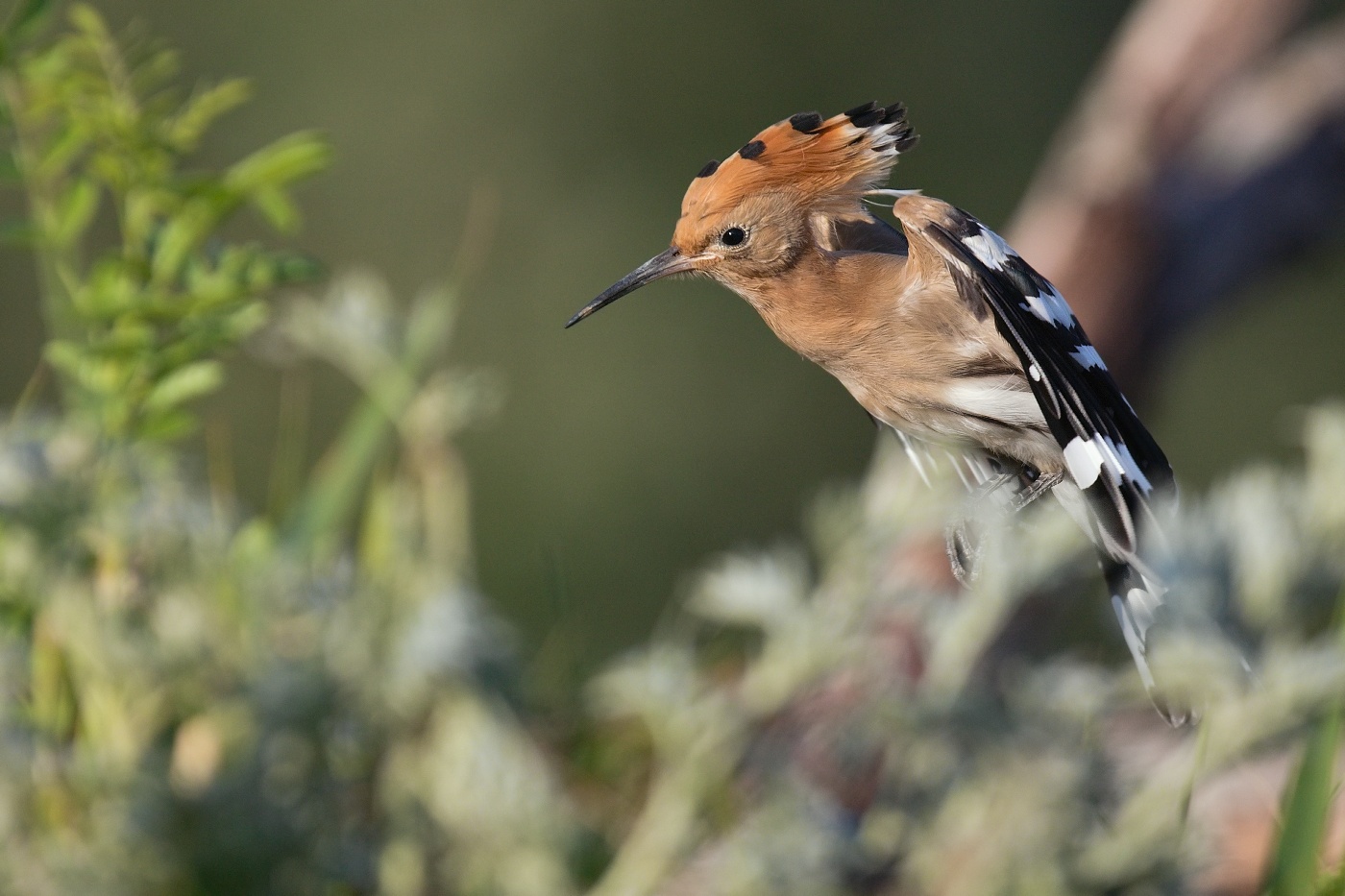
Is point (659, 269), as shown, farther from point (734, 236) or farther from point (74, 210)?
point (74, 210)

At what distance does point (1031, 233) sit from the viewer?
1.93 m

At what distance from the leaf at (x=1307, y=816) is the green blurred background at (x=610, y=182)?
403cm

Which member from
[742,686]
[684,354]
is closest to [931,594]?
[742,686]

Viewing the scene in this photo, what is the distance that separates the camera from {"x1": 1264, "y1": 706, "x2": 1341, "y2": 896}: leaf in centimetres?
74

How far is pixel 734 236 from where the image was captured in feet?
1.63

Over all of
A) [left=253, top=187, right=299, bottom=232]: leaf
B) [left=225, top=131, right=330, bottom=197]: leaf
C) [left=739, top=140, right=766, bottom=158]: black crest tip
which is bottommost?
[left=739, top=140, right=766, bottom=158]: black crest tip

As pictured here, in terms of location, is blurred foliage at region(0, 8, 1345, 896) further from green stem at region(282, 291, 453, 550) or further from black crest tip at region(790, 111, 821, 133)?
black crest tip at region(790, 111, 821, 133)

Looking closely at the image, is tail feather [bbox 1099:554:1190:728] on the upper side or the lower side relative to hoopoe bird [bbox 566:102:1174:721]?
lower

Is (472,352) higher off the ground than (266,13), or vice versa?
(266,13)

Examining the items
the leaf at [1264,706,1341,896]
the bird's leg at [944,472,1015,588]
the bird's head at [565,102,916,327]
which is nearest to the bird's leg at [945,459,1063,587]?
the bird's leg at [944,472,1015,588]

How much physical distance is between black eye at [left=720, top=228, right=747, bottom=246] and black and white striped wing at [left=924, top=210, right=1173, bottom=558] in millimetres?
88

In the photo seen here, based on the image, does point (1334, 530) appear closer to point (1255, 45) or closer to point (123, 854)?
point (123, 854)

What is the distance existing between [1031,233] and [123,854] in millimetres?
1350

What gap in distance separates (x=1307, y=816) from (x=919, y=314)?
355 millimetres
